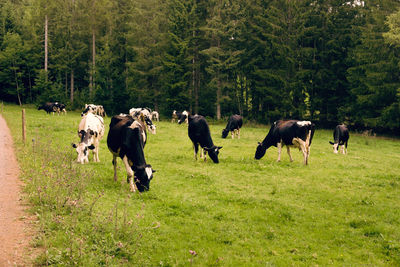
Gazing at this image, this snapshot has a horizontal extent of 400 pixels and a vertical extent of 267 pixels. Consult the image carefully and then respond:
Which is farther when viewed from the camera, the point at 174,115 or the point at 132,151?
the point at 174,115

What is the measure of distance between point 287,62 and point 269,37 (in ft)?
12.2

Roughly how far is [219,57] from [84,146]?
29666 mm

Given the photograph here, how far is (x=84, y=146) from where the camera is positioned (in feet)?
41.4

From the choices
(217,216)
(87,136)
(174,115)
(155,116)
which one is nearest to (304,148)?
(217,216)

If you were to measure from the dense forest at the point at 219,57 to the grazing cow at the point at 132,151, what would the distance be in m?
26.3

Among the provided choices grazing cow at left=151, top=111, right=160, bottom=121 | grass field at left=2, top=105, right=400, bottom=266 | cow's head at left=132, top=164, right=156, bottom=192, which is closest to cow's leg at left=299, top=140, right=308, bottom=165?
grass field at left=2, top=105, right=400, bottom=266

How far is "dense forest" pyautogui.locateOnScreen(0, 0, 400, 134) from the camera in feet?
109

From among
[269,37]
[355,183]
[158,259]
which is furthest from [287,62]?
[158,259]

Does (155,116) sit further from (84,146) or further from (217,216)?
(217,216)

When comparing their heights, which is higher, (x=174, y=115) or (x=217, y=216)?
(x=174, y=115)

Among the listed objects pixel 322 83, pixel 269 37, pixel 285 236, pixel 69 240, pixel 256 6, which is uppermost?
pixel 256 6

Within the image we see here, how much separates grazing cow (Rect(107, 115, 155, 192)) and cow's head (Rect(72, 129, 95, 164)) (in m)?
2.60

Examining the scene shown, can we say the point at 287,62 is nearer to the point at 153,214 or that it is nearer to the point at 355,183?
the point at 355,183

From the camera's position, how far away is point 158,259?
227 inches
